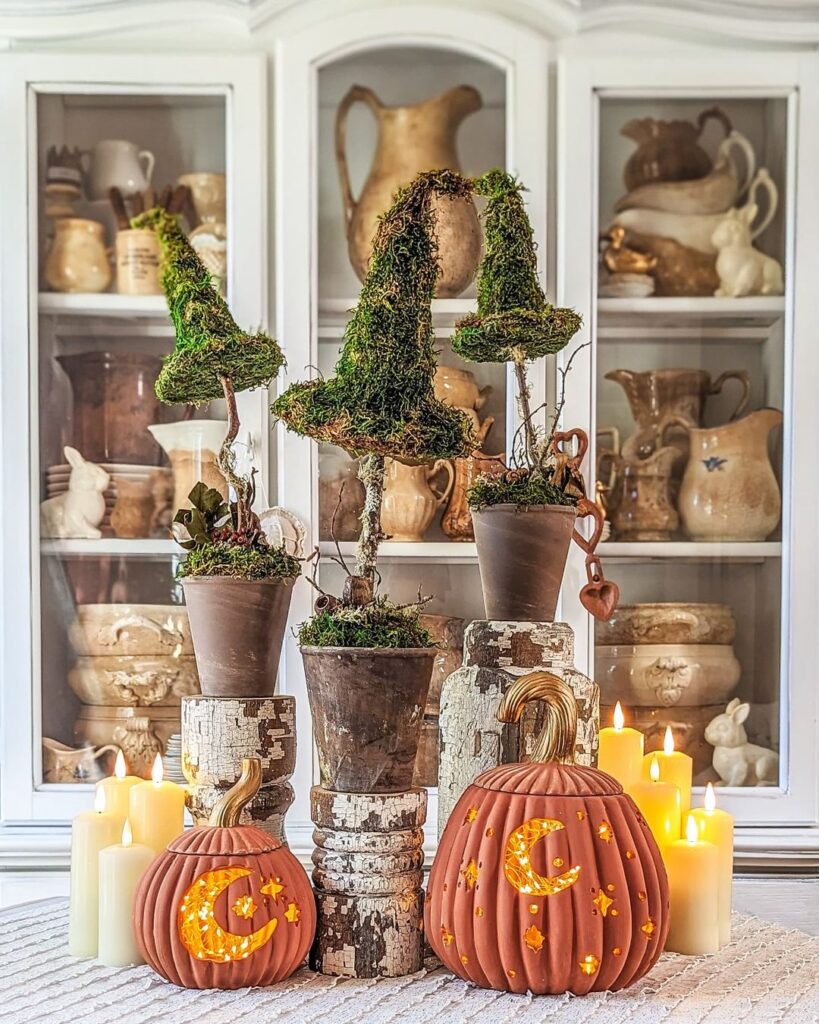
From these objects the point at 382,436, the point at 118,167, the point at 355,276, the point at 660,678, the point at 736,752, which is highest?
the point at 118,167

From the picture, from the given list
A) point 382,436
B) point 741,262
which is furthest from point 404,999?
point 741,262

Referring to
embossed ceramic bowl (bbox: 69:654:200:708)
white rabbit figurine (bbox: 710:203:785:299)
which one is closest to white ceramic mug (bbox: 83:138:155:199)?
embossed ceramic bowl (bbox: 69:654:200:708)

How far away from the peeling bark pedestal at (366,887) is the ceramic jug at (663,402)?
34.9 inches

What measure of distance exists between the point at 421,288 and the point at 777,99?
39.0 inches

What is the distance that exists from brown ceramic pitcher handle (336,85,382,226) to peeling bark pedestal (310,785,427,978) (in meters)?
Result: 1.00

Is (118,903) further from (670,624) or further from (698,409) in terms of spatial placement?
(698,409)

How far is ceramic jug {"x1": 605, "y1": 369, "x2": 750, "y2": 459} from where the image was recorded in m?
1.63

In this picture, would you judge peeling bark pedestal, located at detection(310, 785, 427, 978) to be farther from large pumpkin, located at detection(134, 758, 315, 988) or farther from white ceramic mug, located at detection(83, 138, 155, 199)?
white ceramic mug, located at detection(83, 138, 155, 199)

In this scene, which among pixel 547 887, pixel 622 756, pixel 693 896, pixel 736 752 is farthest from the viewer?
pixel 736 752

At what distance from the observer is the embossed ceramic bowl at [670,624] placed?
162 cm

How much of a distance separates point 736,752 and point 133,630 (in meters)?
0.88

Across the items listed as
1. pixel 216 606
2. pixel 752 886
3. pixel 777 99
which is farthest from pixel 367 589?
pixel 777 99

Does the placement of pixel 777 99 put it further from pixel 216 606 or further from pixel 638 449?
pixel 216 606

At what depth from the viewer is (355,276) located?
162 centimetres
